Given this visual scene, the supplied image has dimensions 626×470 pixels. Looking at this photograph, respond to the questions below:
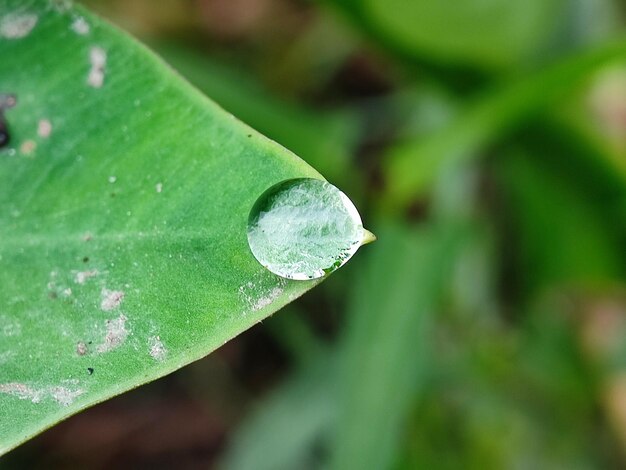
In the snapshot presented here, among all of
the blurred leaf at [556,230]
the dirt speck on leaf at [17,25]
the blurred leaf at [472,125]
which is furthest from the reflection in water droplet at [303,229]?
the blurred leaf at [556,230]

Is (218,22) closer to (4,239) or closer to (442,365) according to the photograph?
(442,365)

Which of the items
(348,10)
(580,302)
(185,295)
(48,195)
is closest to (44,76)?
(48,195)

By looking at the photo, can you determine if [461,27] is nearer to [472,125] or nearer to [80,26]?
[472,125]

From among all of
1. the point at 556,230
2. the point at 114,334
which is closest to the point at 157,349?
the point at 114,334

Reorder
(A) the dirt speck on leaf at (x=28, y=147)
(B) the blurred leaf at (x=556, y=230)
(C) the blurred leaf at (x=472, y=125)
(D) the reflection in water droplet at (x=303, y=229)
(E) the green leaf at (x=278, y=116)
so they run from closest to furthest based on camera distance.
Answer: (D) the reflection in water droplet at (x=303, y=229)
(A) the dirt speck on leaf at (x=28, y=147)
(C) the blurred leaf at (x=472, y=125)
(E) the green leaf at (x=278, y=116)
(B) the blurred leaf at (x=556, y=230)

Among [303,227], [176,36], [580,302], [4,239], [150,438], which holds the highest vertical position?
[303,227]

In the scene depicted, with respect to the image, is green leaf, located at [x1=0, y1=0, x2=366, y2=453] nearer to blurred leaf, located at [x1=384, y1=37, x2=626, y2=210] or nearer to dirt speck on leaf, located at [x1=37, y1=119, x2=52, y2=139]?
dirt speck on leaf, located at [x1=37, y1=119, x2=52, y2=139]

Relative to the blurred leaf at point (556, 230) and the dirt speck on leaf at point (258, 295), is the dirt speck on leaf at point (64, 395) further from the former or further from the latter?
the blurred leaf at point (556, 230)
